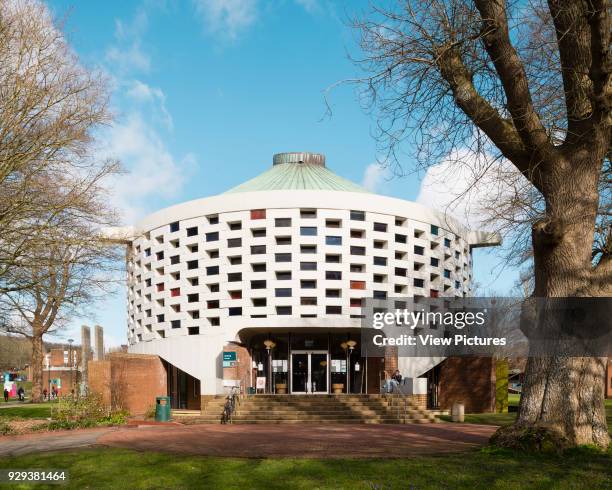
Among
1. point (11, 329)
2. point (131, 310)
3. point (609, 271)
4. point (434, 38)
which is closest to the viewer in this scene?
point (434, 38)

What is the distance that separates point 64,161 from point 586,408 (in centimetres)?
1424

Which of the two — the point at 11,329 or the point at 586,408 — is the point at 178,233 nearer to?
the point at 11,329

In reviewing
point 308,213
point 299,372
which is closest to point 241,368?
point 299,372

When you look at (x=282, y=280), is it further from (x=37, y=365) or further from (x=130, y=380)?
(x=37, y=365)

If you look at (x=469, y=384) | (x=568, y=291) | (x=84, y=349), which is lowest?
(x=469, y=384)

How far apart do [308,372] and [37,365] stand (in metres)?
21.4

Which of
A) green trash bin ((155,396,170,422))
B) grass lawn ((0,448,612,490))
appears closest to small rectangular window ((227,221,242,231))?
green trash bin ((155,396,170,422))

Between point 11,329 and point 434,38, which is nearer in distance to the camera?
point 434,38

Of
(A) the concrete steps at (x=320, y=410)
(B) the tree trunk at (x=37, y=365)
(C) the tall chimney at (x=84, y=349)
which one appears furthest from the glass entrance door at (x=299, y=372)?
(B) the tree trunk at (x=37, y=365)

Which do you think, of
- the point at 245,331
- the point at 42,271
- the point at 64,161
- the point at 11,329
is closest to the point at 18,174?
the point at 64,161

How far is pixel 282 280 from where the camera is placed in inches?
1564

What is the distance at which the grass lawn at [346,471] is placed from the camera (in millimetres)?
9875

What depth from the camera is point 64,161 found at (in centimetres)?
1877

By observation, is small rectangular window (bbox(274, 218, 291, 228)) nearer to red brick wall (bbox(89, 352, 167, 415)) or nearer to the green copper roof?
the green copper roof
